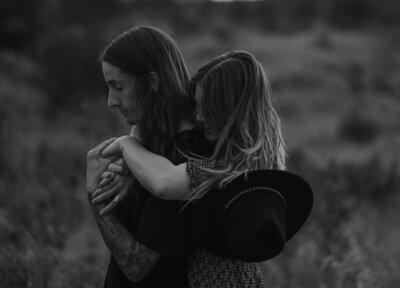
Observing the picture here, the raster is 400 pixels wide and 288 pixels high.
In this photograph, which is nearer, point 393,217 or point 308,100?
point 393,217

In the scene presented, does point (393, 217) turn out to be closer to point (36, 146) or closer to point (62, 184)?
point (62, 184)

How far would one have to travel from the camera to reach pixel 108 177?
262 centimetres

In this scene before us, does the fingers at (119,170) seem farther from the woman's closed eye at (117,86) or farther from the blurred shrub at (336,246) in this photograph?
the blurred shrub at (336,246)

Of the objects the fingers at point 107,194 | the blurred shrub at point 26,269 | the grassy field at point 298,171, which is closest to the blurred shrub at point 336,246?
the grassy field at point 298,171

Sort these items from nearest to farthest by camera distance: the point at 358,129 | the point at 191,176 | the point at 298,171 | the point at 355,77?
the point at 191,176 → the point at 298,171 → the point at 358,129 → the point at 355,77

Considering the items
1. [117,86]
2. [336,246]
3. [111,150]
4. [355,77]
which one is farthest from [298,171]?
[355,77]

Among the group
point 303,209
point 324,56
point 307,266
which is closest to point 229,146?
point 303,209

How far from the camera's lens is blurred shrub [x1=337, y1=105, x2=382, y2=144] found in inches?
559

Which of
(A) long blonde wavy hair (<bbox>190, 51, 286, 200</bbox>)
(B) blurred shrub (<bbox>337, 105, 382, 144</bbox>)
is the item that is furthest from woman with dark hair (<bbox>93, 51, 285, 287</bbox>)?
(B) blurred shrub (<bbox>337, 105, 382, 144</bbox>)

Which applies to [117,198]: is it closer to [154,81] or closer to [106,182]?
[106,182]

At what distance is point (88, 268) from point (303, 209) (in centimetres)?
247

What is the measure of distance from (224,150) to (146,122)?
1.04ft

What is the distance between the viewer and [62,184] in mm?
7379

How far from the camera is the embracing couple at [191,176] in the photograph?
2.31 m
